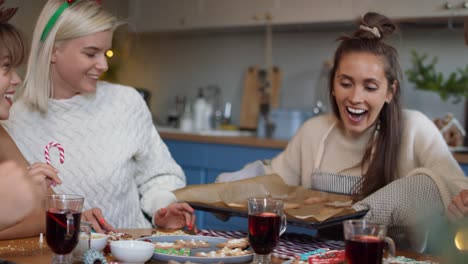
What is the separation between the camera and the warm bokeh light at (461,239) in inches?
37.9

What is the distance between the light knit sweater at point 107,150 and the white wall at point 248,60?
191cm

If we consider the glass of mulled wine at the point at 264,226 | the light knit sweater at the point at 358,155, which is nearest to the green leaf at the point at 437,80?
the light knit sweater at the point at 358,155

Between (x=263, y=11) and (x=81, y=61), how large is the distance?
90.6 inches

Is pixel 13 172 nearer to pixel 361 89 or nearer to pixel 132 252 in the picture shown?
pixel 132 252

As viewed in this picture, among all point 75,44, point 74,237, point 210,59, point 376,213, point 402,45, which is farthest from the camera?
point 210,59

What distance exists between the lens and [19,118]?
2.27m

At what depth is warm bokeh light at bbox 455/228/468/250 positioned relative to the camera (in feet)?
3.16

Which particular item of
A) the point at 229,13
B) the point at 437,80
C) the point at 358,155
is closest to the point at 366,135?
the point at 358,155

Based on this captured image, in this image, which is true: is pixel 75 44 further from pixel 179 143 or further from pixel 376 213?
pixel 179 143

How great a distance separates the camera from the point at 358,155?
2428 mm

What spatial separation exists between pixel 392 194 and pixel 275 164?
26.5 inches

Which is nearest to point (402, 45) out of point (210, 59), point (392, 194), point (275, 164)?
point (210, 59)

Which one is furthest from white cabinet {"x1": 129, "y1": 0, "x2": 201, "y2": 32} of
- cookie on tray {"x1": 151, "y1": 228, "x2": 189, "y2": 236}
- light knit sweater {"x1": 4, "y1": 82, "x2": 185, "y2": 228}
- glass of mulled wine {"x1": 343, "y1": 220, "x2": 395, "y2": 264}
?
glass of mulled wine {"x1": 343, "y1": 220, "x2": 395, "y2": 264}

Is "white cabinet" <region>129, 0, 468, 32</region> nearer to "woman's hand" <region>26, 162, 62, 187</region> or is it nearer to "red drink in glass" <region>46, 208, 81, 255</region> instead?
"woman's hand" <region>26, 162, 62, 187</region>
